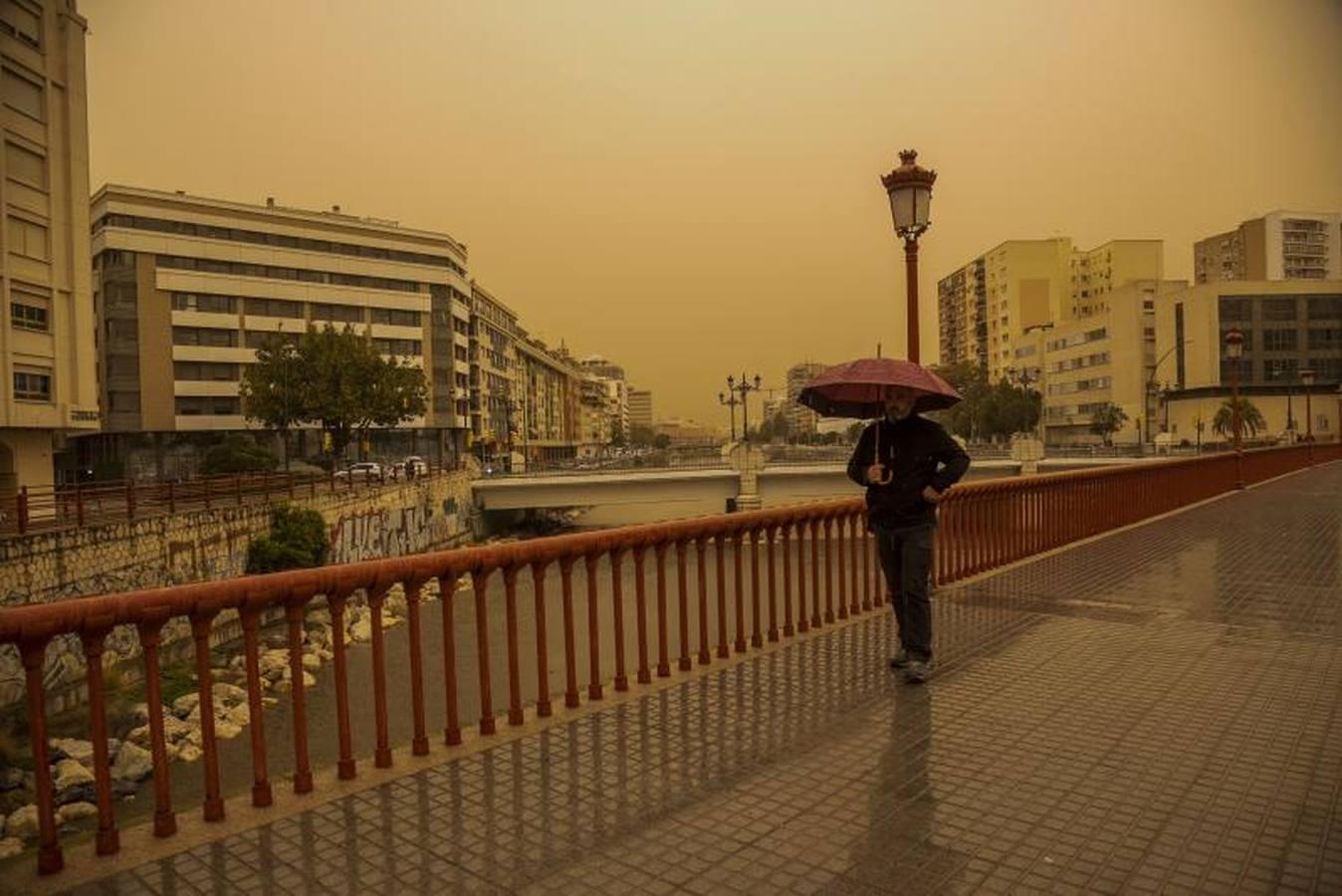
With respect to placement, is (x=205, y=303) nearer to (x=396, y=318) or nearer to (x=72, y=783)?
(x=396, y=318)

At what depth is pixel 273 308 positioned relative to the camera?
63156 mm

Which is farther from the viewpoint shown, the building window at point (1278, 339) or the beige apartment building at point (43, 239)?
the building window at point (1278, 339)

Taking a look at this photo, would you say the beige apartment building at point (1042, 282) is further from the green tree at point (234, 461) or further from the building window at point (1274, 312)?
the green tree at point (234, 461)

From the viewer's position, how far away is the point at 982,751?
14.0ft

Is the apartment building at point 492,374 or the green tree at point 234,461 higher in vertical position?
the apartment building at point 492,374

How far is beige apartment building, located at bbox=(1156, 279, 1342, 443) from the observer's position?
8300 cm

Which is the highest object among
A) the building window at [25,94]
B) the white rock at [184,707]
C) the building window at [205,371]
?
the building window at [25,94]

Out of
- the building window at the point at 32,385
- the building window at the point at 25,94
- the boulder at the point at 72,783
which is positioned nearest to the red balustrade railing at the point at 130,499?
the building window at the point at 32,385

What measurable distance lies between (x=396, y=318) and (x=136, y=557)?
171 feet

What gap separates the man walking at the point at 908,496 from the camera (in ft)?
18.5

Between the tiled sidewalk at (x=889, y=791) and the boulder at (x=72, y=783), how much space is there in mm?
10812

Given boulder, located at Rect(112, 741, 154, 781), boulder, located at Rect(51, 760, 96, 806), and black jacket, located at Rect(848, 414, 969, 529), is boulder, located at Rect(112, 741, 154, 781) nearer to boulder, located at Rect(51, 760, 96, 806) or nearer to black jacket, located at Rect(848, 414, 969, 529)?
boulder, located at Rect(51, 760, 96, 806)

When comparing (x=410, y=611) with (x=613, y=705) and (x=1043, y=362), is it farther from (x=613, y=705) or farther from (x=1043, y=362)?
(x=1043, y=362)

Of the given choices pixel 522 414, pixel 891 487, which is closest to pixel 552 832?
pixel 891 487
